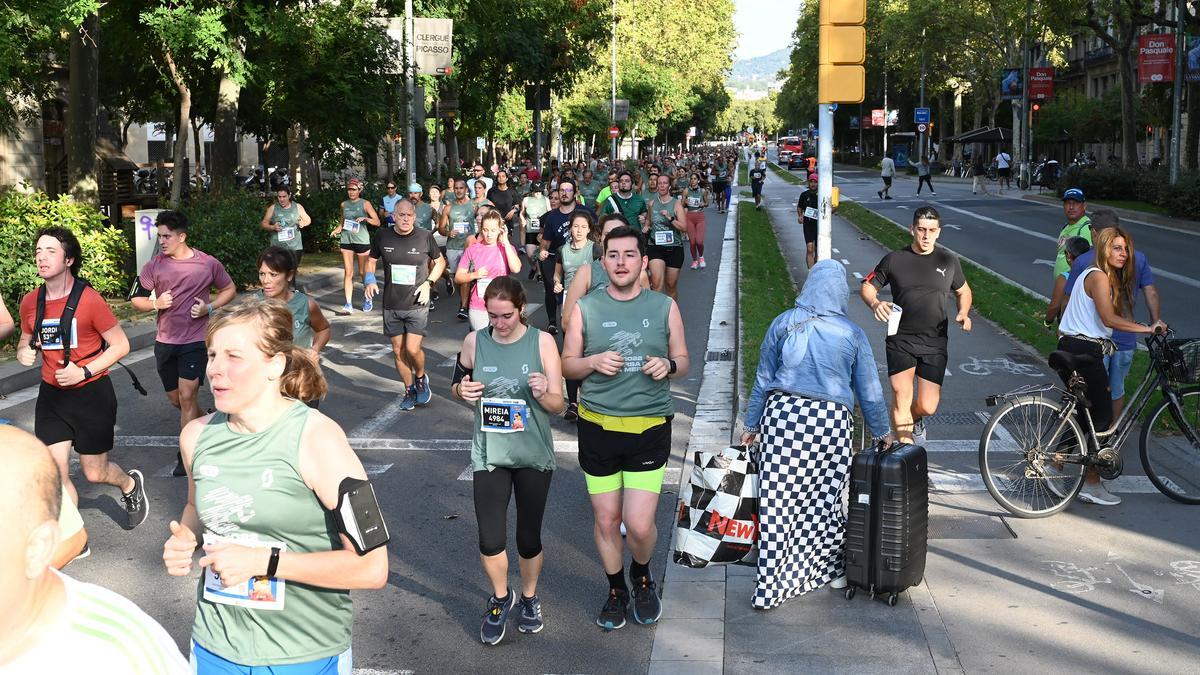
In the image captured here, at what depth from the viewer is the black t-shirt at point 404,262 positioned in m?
11.1

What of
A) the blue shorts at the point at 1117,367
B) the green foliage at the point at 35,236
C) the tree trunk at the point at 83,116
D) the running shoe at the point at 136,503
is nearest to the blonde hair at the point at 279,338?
the running shoe at the point at 136,503

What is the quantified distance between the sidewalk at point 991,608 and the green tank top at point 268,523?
228cm

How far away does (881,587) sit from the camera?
594 centimetres

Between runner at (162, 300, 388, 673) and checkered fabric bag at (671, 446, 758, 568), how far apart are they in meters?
2.79

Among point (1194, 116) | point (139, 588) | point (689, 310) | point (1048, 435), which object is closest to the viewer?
point (139, 588)

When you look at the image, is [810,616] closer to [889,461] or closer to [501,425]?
[889,461]

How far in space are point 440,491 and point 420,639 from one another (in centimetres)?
269

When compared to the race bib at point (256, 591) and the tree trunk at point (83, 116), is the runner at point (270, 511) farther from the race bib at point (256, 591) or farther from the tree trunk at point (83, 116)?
the tree trunk at point (83, 116)

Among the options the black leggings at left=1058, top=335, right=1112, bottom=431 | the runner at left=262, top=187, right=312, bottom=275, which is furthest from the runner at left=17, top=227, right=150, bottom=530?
the runner at left=262, top=187, right=312, bottom=275

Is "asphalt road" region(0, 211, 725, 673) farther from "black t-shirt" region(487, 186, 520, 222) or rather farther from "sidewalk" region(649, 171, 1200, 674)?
"black t-shirt" region(487, 186, 520, 222)

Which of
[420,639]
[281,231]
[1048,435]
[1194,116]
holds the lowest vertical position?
[420,639]

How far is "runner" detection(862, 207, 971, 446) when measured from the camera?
811 cm

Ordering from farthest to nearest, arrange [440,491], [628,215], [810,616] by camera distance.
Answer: [628,215] < [440,491] < [810,616]

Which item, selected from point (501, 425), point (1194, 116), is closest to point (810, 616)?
point (501, 425)
